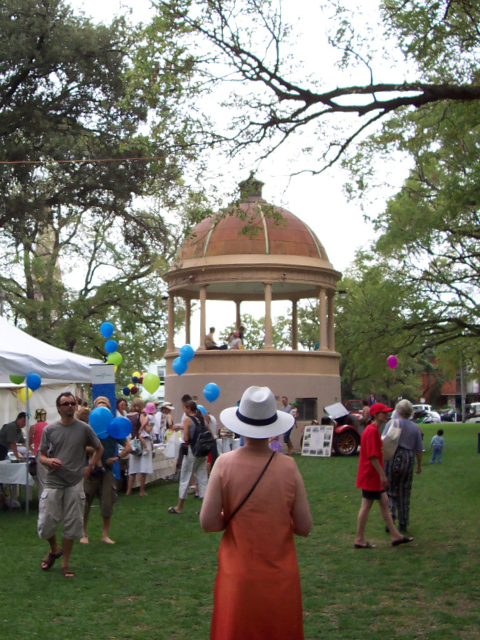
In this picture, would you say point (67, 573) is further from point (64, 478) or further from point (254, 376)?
point (254, 376)

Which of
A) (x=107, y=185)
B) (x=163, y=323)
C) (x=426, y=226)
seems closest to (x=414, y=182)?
(x=426, y=226)

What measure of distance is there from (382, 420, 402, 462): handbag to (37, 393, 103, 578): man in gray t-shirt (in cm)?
413

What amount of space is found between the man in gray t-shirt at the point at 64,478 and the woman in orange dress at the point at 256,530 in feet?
13.9

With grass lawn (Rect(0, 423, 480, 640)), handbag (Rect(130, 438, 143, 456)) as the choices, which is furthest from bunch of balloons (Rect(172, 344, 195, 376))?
grass lawn (Rect(0, 423, 480, 640))

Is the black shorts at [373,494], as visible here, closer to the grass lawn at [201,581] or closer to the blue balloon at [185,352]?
the grass lawn at [201,581]

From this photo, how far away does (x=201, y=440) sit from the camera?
12438mm

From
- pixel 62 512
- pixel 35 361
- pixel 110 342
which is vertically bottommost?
pixel 62 512

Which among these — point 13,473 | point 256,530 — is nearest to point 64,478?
point 256,530

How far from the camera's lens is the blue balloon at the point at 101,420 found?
10.3m

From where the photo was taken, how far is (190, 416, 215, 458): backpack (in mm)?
12438

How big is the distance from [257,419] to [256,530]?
60 centimetres

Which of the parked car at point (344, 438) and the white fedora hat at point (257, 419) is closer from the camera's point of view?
the white fedora hat at point (257, 419)

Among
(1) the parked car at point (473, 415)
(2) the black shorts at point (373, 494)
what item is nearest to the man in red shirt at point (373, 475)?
(2) the black shorts at point (373, 494)

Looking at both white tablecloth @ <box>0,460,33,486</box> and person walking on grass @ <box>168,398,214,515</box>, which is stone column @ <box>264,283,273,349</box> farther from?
white tablecloth @ <box>0,460,33,486</box>
